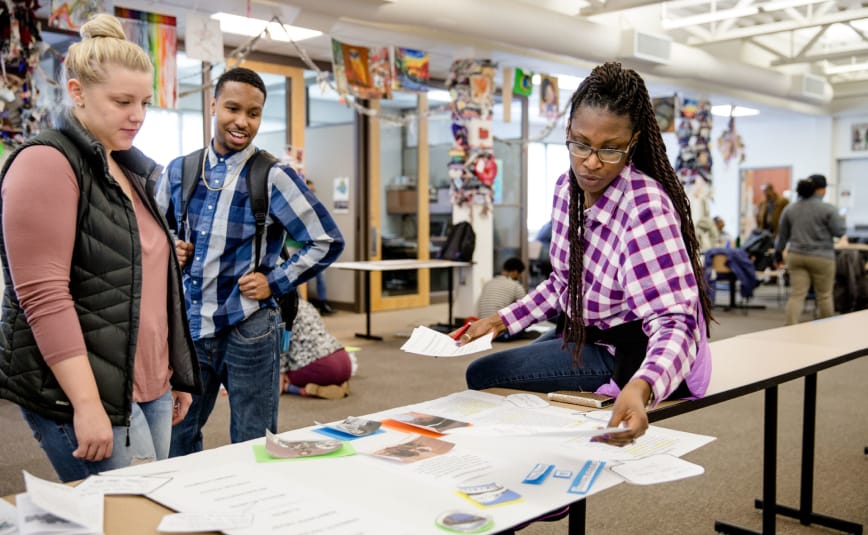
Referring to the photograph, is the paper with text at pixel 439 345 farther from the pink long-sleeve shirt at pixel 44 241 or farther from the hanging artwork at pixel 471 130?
the hanging artwork at pixel 471 130

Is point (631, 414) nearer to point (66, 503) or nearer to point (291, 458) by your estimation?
point (291, 458)

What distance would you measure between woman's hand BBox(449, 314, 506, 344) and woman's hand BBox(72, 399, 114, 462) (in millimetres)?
793

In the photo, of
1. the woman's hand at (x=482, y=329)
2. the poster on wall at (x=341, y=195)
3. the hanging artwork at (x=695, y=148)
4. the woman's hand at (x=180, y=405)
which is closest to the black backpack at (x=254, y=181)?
the woman's hand at (x=180, y=405)

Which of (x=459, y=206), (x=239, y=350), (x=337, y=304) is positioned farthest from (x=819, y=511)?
(x=337, y=304)

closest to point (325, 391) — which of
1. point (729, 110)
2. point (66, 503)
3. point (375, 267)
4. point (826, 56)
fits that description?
point (375, 267)

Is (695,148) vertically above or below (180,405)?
above

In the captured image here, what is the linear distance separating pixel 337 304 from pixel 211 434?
559 cm

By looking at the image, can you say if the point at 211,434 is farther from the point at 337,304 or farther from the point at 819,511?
the point at 337,304

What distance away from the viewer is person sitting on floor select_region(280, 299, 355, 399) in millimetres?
5000

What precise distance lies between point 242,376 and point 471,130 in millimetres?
6032

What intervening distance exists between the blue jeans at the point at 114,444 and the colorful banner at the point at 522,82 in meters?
7.00

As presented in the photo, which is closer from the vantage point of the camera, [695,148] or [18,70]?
[18,70]

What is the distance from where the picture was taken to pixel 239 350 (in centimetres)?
227

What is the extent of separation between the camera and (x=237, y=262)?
2.32m
